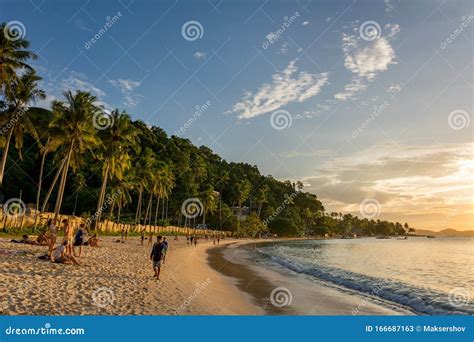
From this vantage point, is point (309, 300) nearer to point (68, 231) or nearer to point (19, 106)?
point (68, 231)

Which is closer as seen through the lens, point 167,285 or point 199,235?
point 167,285

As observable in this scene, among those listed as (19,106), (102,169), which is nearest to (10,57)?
(19,106)

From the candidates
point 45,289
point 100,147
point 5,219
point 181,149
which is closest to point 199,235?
point 181,149

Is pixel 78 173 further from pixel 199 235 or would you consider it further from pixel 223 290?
pixel 223 290

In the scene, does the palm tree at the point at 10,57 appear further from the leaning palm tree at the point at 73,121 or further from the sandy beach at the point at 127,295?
the sandy beach at the point at 127,295

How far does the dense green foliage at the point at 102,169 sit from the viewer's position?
35.9 metres

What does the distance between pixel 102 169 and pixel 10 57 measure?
2617 cm

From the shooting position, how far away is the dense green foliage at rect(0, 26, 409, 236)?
35.9 m

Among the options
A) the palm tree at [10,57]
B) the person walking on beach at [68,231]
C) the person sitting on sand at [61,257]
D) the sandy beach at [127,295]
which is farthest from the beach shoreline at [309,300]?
the palm tree at [10,57]

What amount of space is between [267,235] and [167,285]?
112607 mm

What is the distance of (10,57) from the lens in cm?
2900

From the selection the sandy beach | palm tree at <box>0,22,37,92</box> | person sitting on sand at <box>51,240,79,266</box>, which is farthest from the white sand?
palm tree at <box>0,22,37,92</box>

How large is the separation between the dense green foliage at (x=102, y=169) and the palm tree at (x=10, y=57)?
0.08 metres

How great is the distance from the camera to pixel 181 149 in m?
103
